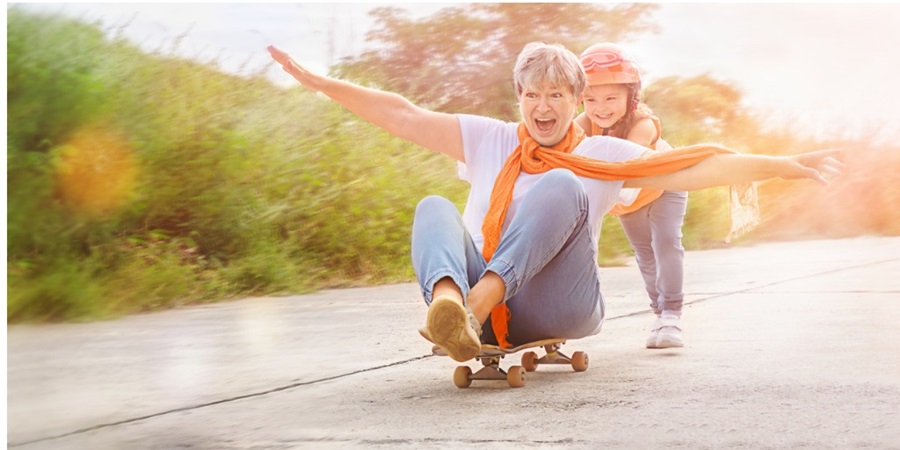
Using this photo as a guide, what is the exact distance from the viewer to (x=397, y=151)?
928cm

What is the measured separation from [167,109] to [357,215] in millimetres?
1552

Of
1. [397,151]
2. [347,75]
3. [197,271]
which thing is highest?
[347,75]

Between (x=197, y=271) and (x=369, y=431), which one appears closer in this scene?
(x=369, y=431)

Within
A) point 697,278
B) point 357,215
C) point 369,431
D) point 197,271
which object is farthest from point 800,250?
point 369,431

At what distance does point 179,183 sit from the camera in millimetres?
6957

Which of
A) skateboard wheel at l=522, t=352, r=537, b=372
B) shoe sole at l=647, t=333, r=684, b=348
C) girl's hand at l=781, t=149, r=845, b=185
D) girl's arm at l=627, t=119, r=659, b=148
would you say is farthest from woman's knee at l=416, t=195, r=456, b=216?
shoe sole at l=647, t=333, r=684, b=348

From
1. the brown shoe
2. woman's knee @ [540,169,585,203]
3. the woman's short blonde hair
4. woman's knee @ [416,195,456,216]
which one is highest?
the woman's short blonde hair

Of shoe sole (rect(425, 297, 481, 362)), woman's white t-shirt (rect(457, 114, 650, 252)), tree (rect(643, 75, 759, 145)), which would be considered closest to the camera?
shoe sole (rect(425, 297, 481, 362))

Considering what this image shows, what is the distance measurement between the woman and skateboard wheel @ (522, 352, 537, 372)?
0.34 meters

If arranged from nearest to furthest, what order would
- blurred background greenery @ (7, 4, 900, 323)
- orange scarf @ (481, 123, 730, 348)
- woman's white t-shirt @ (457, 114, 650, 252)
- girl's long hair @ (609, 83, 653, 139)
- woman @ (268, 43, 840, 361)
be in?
woman @ (268, 43, 840, 361), orange scarf @ (481, 123, 730, 348), woman's white t-shirt @ (457, 114, 650, 252), girl's long hair @ (609, 83, 653, 139), blurred background greenery @ (7, 4, 900, 323)

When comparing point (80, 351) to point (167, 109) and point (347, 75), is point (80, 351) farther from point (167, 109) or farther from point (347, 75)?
point (347, 75)

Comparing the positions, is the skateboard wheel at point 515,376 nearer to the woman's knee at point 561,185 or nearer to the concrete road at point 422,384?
the concrete road at point 422,384

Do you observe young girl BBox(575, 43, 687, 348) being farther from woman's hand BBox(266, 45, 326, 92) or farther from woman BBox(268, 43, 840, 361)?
woman's hand BBox(266, 45, 326, 92)

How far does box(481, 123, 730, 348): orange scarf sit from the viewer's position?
358cm
